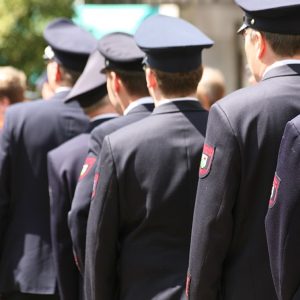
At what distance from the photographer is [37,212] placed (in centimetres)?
523

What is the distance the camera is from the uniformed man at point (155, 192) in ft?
12.3

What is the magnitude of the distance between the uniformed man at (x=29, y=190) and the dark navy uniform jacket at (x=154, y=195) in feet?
4.76

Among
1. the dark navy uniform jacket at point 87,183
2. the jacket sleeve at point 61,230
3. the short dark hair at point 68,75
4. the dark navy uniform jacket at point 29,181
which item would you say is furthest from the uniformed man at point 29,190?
the dark navy uniform jacket at point 87,183

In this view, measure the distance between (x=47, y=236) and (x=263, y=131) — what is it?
2337mm

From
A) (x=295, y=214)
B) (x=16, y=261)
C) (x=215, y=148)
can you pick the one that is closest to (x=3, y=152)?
(x=16, y=261)

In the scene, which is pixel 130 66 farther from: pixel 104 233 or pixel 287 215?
pixel 287 215

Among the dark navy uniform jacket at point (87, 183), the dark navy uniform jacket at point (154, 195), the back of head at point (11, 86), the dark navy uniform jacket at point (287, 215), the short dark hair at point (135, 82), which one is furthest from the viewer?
the back of head at point (11, 86)

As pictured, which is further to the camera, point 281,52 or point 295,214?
point 281,52

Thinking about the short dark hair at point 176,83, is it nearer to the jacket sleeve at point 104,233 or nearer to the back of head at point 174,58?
the back of head at point 174,58

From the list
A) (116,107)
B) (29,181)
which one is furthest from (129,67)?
(29,181)

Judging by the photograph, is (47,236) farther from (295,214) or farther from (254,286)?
(295,214)

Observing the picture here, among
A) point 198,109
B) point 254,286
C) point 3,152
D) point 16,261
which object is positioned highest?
point 198,109

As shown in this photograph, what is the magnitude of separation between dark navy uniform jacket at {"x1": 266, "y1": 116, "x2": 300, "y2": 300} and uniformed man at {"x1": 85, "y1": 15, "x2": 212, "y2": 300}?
34.5 inches

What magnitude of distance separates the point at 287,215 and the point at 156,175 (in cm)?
104
